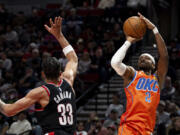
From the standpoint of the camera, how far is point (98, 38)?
44.4 ft

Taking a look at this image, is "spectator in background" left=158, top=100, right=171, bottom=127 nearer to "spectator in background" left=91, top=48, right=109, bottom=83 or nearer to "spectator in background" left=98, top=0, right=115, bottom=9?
"spectator in background" left=91, top=48, right=109, bottom=83

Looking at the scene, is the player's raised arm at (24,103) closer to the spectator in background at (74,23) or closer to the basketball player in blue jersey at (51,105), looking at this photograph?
the basketball player in blue jersey at (51,105)

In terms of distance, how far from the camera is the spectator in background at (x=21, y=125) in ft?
31.3

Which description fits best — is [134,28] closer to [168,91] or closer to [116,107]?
[116,107]

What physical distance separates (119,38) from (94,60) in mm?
1068

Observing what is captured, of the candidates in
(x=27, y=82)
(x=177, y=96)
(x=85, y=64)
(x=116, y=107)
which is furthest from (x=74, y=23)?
(x=177, y=96)

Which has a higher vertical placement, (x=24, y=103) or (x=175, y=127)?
(x=24, y=103)

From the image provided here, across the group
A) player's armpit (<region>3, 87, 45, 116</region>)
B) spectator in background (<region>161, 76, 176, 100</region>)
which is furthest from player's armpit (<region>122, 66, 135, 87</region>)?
spectator in background (<region>161, 76, 176, 100</region>)

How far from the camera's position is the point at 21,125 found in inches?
378

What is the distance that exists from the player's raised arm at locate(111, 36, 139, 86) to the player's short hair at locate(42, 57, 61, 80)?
3.06 feet

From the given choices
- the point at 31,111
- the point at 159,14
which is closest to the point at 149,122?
the point at 31,111

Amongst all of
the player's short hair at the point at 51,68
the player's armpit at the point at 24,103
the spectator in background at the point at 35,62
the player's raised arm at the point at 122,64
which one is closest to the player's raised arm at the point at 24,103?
the player's armpit at the point at 24,103

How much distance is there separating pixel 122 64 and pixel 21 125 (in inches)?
208

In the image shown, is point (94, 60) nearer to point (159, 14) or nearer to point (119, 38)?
point (119, 38)
